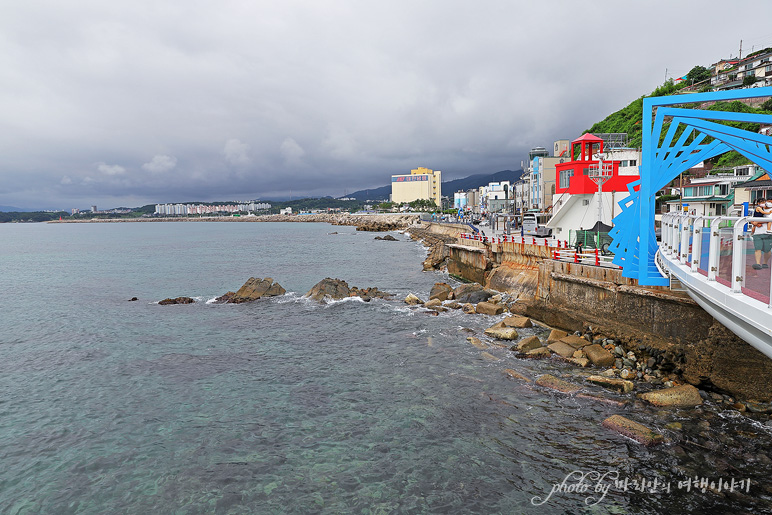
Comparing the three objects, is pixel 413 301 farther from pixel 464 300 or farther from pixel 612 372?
pixel 612 372

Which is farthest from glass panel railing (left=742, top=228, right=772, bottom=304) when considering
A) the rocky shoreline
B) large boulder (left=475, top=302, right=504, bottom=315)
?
large boulder (left=475, top=302, right=504, bottom=315)

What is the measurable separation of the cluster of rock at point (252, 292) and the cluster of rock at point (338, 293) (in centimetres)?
250

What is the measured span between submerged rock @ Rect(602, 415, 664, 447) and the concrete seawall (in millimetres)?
3831

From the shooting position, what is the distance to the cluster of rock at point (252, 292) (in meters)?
27.2

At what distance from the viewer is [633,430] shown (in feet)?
32.9

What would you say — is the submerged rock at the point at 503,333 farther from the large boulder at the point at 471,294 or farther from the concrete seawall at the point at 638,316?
the large boulder at the point at 471,294

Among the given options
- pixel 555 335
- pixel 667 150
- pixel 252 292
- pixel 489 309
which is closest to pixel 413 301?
pixel 489 309

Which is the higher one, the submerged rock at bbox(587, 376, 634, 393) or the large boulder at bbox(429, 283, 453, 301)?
the large boulder at bbox(429, 283, 453, 301)

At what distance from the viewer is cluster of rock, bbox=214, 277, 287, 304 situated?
89.2 feet

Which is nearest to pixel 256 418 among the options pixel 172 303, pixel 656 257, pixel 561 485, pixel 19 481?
pixel 19 481

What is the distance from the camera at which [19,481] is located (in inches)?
368

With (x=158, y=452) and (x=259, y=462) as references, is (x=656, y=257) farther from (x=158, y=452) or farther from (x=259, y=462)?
(x=158, y=452)

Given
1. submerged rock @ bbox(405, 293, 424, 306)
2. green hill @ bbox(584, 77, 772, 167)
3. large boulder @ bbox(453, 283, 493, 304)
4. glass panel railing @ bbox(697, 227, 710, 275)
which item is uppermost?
green hill @ bbox(584, 77, 772, 167)

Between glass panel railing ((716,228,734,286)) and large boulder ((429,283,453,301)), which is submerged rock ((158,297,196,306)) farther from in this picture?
glass panel railing ((716,228,734,286))
